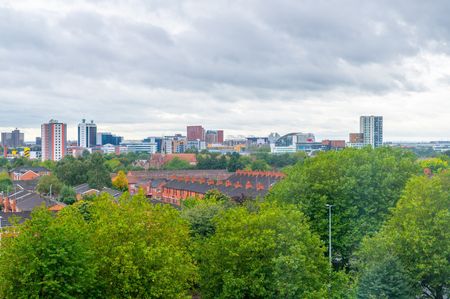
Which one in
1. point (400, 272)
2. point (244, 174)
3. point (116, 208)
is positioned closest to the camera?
point (400, 272)

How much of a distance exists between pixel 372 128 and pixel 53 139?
89.5 meters

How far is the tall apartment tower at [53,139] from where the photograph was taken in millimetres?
150750

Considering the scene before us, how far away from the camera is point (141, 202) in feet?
68.7

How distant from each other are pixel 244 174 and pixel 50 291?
47533mm

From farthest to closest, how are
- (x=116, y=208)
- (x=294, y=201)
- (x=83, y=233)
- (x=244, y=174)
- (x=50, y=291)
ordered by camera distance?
(x=244, y=174) → (x=294, y=201) → (x=116, y=208) → (x=83, y=233) → (x=50, y=291)

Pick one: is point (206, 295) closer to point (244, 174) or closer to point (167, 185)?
point (244, 174)

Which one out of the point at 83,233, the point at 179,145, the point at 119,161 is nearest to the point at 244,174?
the point at 83,233

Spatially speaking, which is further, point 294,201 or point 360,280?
point 294,201

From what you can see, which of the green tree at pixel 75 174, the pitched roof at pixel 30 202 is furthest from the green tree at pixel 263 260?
the green tree at pixel 75 174

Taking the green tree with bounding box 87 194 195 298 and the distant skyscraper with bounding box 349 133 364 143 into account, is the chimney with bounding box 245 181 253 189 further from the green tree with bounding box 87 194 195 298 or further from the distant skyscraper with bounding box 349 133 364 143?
the distant skyscraper with bounding box 349 133 364 143

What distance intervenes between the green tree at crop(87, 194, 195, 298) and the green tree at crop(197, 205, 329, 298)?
1045 millimetres

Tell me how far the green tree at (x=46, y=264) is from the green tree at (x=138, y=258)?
25.8 inches

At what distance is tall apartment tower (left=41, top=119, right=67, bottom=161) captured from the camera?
5935 inches

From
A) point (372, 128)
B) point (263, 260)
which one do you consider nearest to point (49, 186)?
point (263, 260)
